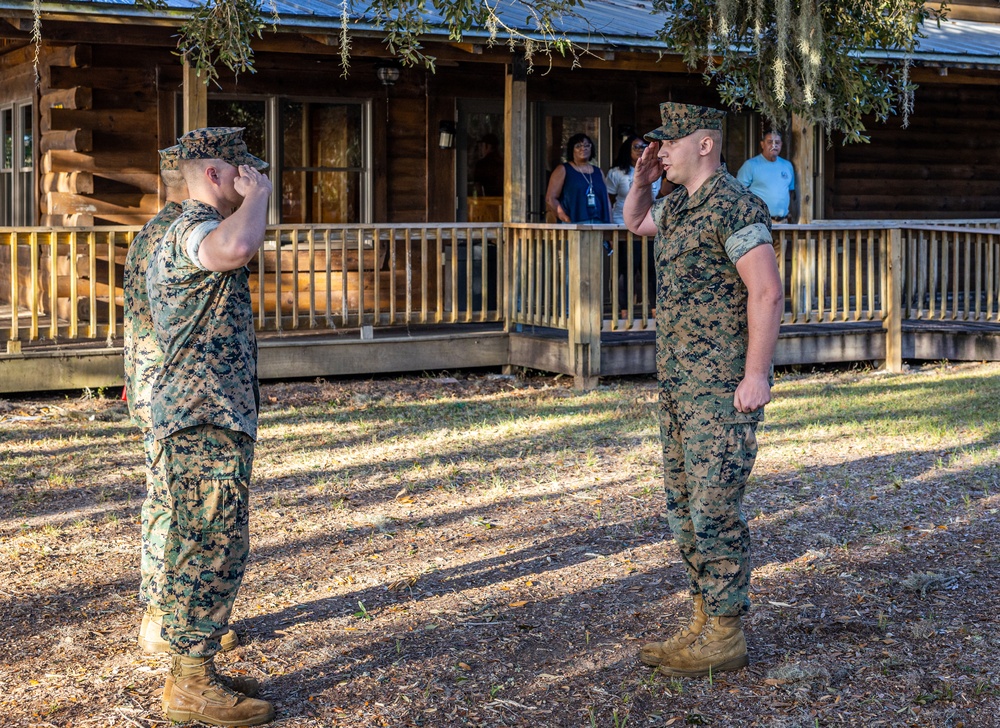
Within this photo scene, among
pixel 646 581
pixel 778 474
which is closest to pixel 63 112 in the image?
pixel 778 474

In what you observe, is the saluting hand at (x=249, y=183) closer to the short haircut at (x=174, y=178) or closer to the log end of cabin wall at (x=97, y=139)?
the short haircut at (x=174, y=178)

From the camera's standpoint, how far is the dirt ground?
4.44 metres

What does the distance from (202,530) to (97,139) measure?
9.34 meters

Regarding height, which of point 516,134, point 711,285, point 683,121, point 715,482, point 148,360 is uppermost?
point 516,134

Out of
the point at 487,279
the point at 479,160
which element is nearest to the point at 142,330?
the point at 487,279

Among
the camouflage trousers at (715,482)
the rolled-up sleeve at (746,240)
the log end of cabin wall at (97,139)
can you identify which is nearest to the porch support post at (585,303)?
the log end of cabin wall at (97,139)

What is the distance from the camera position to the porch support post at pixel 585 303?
11.3 meters

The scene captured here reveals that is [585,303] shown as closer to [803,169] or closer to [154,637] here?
[803,169]

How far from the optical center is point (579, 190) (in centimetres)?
1248

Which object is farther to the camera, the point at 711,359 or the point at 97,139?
the point at 97,139

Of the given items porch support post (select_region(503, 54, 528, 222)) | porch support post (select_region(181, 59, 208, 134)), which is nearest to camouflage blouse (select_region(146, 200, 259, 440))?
porch support post (select_region(181, 59, 208, 134))

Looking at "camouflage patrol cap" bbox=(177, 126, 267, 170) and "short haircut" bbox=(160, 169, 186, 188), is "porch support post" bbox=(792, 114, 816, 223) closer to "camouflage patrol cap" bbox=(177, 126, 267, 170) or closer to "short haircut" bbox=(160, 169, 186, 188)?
"short haircut" bbox=(160, 169, 186, 188)

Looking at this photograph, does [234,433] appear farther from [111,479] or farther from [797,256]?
[797,256]

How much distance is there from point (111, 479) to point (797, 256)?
7000mm
